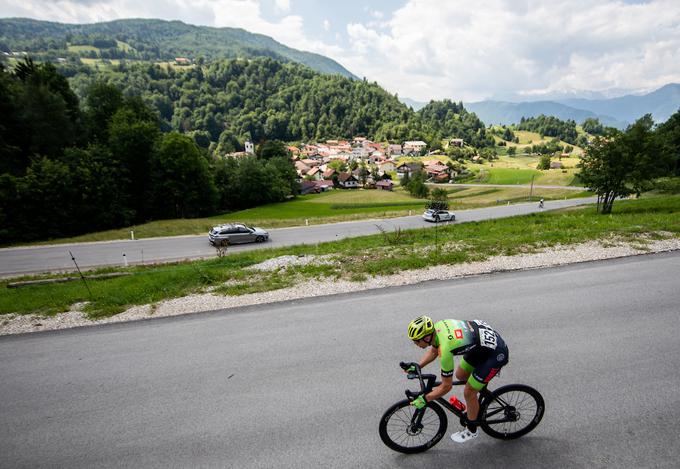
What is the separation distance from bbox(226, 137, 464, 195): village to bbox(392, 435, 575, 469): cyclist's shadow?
7584 centimetres

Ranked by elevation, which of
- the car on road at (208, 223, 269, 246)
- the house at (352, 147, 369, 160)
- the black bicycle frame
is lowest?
the car on road at (208, 223, 269, 246)

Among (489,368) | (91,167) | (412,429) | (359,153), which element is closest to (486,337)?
(489,368)

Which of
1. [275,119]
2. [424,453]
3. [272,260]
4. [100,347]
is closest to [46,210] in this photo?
[272,260]

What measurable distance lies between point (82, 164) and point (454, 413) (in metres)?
42.4

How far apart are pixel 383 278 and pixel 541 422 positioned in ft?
18.7

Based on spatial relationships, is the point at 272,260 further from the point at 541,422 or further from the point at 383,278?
the point at 541,422

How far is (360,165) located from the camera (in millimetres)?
133750

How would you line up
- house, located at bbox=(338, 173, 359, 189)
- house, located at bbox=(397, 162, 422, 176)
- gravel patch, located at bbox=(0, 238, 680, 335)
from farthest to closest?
house, located at bbox=(397, 162, 422, 176)
house, located at bbox=(338, 173, 359, 189)
gravel patch, located at bbox=(0, 238, 680, 335)

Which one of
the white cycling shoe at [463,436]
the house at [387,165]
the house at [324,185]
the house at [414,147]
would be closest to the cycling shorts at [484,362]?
the white cycling shoe at [463,436]

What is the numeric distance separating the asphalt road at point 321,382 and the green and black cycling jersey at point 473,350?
4.05 ft

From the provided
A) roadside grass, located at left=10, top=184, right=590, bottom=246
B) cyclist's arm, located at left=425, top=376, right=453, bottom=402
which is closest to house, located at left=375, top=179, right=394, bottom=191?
roadside grass, located at left=10, top=184, right=590, bottom=246

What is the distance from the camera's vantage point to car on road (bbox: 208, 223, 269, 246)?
24.0m

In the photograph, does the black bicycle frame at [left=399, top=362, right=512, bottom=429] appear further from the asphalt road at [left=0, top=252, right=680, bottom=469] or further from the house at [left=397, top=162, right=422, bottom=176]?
the house at [left=397, top=162, right=422, bottom=176]

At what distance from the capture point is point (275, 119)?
191375 millimetres
